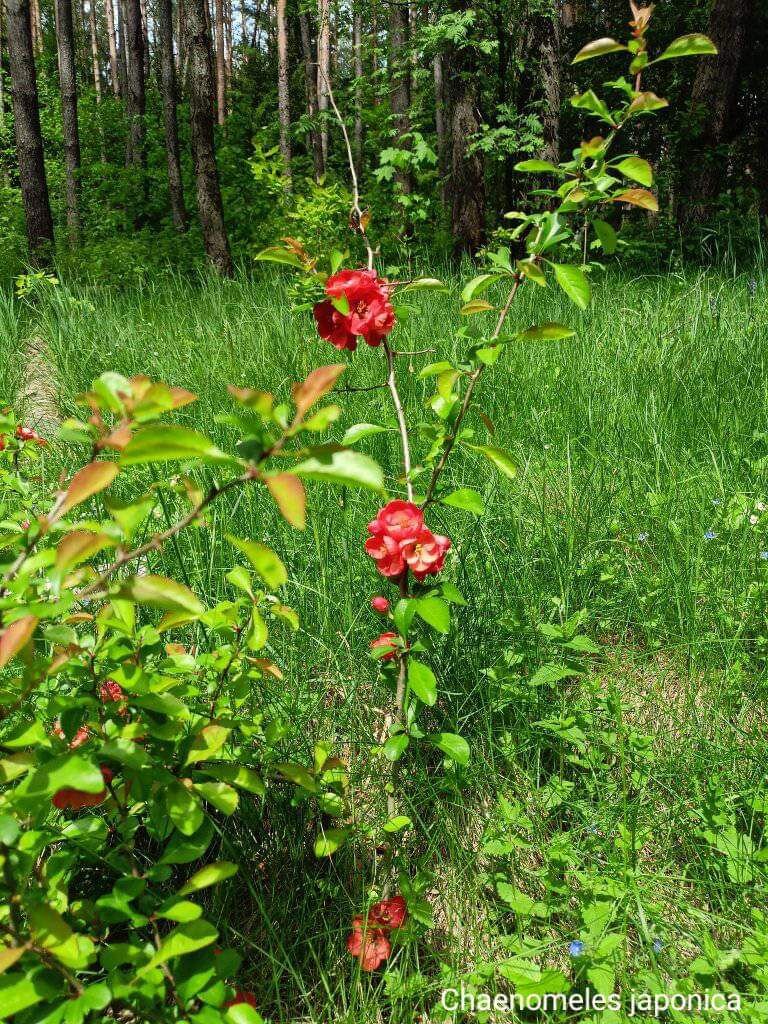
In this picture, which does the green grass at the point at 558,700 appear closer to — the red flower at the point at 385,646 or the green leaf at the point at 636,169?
the red flower at the point at 385,646

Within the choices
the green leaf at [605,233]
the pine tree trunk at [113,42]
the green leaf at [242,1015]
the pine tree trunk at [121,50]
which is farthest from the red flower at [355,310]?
the pine tree trunk at [113,42]

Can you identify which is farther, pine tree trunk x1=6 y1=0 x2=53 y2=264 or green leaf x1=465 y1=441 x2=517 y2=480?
pine tree trunk x1=6 y1=0 x2=53 y2=264

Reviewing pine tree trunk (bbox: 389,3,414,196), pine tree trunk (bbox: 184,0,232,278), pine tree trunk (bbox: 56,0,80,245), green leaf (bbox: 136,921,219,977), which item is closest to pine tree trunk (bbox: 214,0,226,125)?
pine tree trunk (bbox: 389,3,414,196)

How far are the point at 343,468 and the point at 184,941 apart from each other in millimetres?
557

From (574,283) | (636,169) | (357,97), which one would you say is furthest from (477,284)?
(357,97)

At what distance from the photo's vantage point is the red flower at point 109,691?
97 cm

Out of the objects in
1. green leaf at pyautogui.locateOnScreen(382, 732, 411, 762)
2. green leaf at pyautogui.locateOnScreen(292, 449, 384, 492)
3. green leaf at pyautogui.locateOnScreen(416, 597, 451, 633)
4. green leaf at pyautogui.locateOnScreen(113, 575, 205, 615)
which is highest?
green leaf at pyautogui.locateOnScreen(292, 449, 384, 492)

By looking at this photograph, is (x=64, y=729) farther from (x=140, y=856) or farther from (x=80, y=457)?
(x=80, y=457)

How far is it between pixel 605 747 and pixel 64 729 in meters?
1.04

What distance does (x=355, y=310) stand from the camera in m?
1.15

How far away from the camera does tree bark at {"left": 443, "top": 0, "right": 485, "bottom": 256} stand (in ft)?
20.0

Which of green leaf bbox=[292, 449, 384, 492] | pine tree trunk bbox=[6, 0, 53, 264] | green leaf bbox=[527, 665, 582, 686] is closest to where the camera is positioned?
green leaf bbox=[292, 449, 384, 492]

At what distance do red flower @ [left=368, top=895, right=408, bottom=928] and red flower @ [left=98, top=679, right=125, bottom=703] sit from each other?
0.54m

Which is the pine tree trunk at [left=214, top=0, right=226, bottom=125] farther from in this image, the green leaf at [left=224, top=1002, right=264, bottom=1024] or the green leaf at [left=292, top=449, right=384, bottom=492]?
the green leaf at [left=224, top=1002, right=264, bottom=1024]
